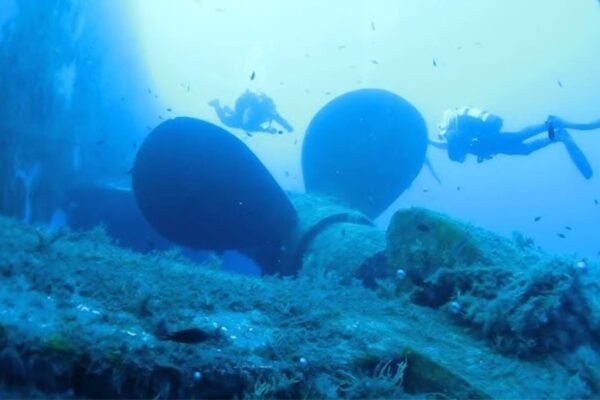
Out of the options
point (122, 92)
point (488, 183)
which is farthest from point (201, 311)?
point (488, 183)

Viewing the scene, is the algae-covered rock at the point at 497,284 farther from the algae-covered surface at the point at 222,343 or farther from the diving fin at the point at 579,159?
the diving fin at the point at 579,159

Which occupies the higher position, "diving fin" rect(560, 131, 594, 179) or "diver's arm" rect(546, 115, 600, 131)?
"diver's arm" rect(546, 115, 600, 131)

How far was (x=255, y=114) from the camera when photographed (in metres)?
14.9

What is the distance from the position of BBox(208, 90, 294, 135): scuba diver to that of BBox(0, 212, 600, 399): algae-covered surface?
9780mm

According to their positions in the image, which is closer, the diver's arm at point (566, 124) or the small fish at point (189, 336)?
the small fish at point (189, 336)

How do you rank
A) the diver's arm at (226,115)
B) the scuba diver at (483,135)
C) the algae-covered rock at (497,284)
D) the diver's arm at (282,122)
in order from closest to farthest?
the algae-covered rock at (497,284) < the scuba diver at (483,135) < the diver's arm at (282,122) < the diver's arm at (226,115)

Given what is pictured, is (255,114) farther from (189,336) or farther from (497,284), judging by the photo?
(189,336)

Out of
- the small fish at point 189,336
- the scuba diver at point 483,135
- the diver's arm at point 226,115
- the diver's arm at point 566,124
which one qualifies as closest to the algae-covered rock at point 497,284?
the small fish at point 189,336

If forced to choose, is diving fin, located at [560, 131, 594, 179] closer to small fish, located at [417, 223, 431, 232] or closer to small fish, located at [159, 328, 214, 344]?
small fish, located at [417, 223, 431, 232]

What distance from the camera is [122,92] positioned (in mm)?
21438

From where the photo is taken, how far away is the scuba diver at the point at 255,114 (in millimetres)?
14812

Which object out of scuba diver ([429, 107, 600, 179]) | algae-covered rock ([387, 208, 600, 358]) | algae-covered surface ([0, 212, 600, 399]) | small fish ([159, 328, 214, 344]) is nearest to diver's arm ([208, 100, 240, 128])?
scuba diver ([429, 107, 600, 179])

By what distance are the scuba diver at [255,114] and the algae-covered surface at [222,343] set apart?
9780 mm

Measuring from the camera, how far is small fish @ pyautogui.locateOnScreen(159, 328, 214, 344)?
3395 millimetres
